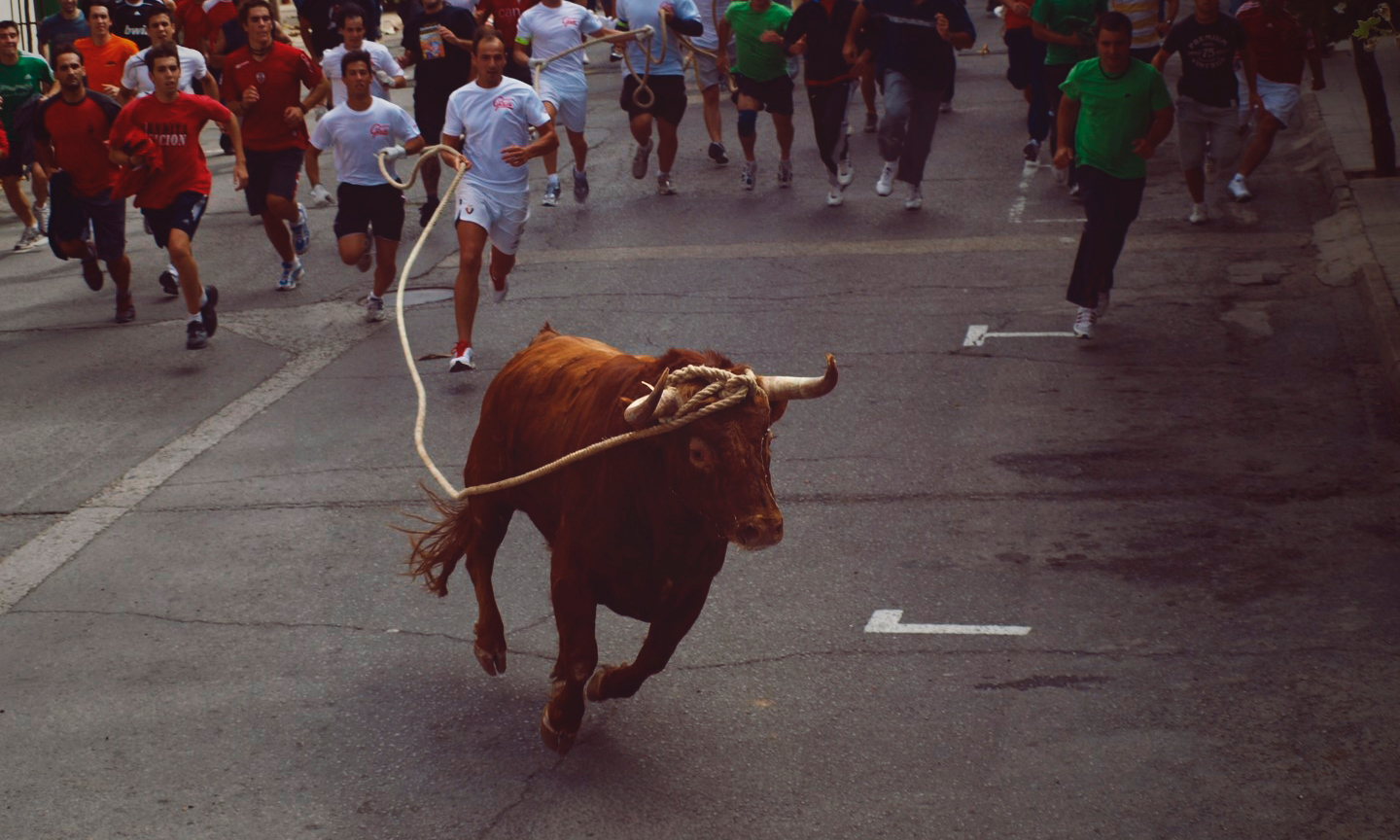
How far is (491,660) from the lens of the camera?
243 inches

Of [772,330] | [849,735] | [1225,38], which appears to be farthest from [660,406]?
[1225,38]

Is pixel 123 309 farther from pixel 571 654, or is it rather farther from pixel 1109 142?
pixel 571 654

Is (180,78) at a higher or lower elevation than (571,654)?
lower

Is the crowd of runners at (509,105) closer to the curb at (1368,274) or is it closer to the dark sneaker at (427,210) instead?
the dark sneaker at (427,210)

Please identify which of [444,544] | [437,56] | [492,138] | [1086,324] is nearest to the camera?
[444,544]

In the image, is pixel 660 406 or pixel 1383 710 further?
pixel 1383 710

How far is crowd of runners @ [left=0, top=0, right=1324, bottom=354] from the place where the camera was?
1083 cm

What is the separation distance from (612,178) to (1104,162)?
289 inches

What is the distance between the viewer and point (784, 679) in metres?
6.18

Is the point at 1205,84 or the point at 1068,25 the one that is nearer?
the point at 1205,84

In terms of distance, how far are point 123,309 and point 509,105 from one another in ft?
12.3

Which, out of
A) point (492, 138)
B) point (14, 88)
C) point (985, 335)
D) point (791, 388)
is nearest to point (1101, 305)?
point (985, 335)

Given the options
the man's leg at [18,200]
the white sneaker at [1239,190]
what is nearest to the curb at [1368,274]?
the white sneaker at [1239,190]

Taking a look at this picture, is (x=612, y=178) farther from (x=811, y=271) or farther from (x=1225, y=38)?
(x=1225, y=38)
